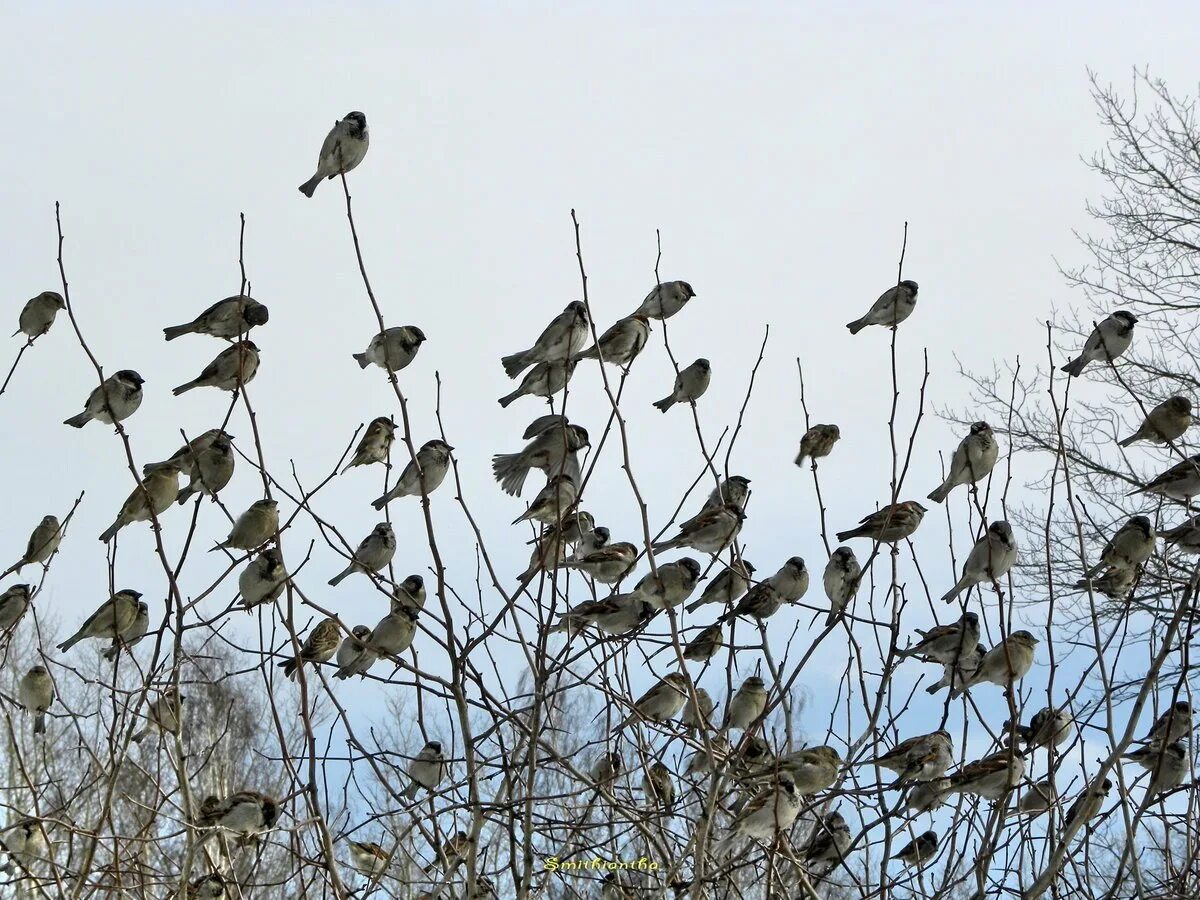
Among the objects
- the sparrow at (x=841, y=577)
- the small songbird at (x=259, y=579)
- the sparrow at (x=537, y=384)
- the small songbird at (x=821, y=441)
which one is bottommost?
the sparrow at (x=841, y=577)

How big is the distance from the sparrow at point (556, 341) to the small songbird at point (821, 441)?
3.52 ft

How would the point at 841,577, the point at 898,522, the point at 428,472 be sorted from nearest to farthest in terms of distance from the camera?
the point at 841,577, the point at 898,522, the point at 428,472

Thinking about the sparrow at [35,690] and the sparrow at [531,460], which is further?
the sparrow at [35,690]

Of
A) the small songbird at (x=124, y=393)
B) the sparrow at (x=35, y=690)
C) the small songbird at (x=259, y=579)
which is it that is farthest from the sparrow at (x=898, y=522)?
the sparrow at (x=35, y=690)

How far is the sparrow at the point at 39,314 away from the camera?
20.2 ft

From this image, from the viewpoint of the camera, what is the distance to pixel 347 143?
5.44 meters

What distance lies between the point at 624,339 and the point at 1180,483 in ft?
8.22

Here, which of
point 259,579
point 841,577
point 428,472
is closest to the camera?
point 841,577

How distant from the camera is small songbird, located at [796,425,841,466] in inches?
231

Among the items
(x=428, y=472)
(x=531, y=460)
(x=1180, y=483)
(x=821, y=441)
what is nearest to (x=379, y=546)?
(x=428, y=472)

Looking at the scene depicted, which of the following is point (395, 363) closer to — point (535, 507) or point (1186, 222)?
point (535, 507)

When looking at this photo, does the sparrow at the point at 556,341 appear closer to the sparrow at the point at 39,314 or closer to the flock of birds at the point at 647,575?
the flock of birds at the point at 647,575

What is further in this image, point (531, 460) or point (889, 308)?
point (889, 308)

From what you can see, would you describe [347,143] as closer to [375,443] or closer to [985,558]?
[375,443]
